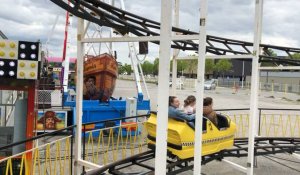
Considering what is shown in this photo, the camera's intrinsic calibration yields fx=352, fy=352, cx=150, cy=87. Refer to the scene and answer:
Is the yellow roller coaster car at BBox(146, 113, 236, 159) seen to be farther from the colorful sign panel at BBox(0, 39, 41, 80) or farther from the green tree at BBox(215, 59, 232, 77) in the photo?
the green tree at BBox(215, 59, 232, 77)

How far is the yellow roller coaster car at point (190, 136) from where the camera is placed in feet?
14.3

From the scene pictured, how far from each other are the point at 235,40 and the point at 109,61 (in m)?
6.51

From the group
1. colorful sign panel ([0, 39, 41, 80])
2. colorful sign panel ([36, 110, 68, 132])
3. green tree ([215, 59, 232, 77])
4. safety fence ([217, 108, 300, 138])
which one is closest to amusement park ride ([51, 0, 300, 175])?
colorful sign panel ([0, 39, 41, 80])

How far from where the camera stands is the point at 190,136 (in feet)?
14.5

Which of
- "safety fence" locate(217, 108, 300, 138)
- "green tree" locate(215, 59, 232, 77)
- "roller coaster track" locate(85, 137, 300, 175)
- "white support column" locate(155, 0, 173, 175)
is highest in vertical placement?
"green tree" locate(215, 59, 232, 77)

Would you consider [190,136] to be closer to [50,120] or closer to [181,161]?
[181,161]

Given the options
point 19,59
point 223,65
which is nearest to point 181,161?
point 19,59

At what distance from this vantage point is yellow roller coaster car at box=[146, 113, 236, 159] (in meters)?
4.36

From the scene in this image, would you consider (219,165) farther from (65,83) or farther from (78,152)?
(65,83)

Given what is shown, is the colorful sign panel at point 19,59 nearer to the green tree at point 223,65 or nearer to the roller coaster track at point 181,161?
the roller coaster track at point 181,161

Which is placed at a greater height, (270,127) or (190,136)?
(190,136)

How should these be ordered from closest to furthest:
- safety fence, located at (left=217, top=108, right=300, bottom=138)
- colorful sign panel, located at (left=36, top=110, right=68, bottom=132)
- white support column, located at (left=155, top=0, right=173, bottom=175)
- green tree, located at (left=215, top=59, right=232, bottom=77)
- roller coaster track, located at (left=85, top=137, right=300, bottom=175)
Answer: white support column, located at (left=155, top=0, right=173, bottom=175) → roller coaster track, located at (left=85, top=137, right=300, bottom=175) → colorful sign panel, located at (left=36, top=110, right=68, bottom=132) → safety fence, located at (left=217, top=108, right=300, bottom=138) → green tree, located at (left=215, top=59, right=232, bottom=77)

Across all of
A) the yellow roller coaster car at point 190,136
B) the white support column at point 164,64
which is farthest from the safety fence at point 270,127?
the white support column at point 164,64

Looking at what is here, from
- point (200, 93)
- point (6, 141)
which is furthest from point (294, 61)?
point (6, 141)
